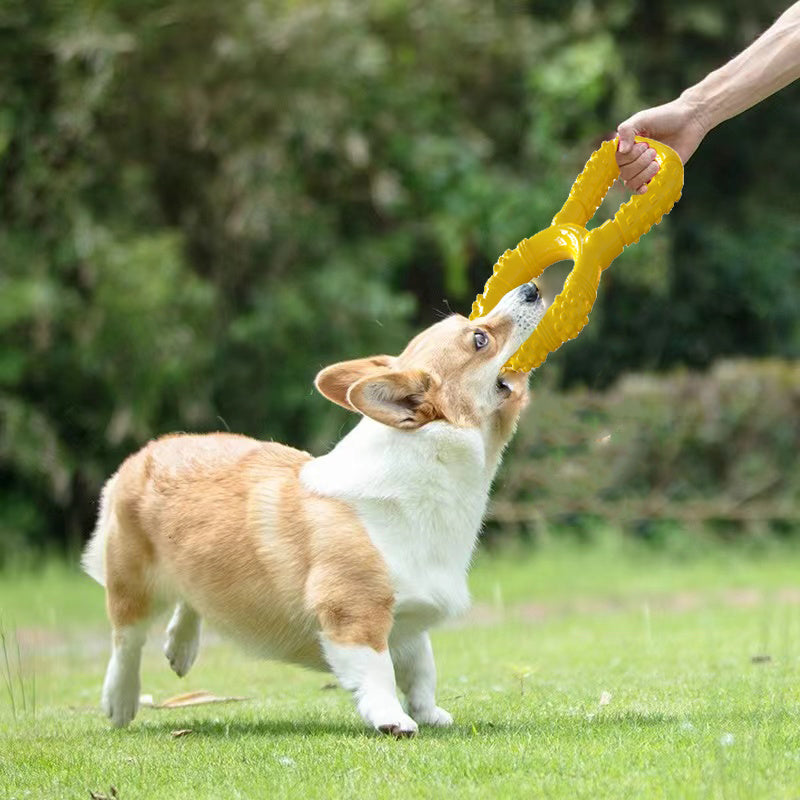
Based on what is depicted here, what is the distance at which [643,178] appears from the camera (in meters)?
5.80

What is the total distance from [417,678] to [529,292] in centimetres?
153

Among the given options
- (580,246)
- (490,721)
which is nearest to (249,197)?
(580,246)

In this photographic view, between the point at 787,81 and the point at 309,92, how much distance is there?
29.1 feet

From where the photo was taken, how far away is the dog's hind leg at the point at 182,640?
5.91 meters

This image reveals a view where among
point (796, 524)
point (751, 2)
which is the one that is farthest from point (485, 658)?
point (751, 2)

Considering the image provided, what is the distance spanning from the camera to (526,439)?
45.9 ft

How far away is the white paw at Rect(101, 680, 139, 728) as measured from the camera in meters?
5.66

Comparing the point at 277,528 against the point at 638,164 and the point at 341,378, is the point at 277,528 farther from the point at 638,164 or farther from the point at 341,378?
the point at 638,164

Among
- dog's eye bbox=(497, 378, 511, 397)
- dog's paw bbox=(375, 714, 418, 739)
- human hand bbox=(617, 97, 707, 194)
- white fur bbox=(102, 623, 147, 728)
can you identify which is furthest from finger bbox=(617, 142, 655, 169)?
white fur bbox=(102, 623, 147, 728)

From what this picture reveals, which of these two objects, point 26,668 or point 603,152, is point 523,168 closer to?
point 26,668

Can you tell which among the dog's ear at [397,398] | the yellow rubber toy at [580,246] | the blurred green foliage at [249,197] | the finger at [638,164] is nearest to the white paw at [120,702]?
the dog's ear at [397,398]

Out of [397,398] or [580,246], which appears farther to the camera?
[580,246]

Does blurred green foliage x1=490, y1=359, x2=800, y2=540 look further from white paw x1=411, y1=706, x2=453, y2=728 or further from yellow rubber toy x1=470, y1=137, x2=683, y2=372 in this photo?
white paw x1=411, y1=706, x2=453, y2=728

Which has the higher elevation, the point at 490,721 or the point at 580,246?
the point at 580,246
